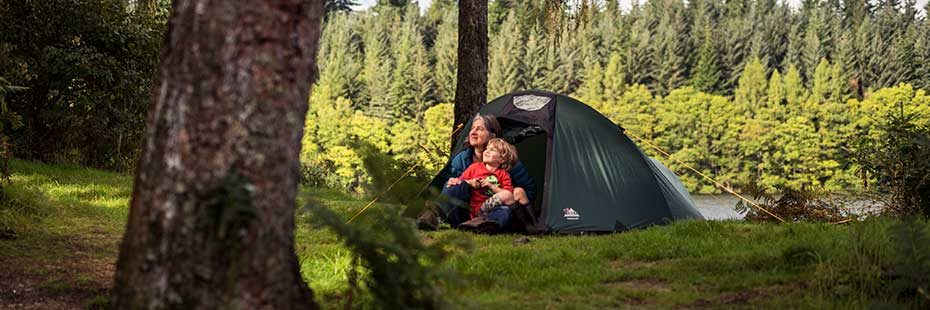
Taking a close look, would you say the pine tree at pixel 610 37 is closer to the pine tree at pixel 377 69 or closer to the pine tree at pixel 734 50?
the pine tree at pixel 734 50

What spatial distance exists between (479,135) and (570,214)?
1.06 meters

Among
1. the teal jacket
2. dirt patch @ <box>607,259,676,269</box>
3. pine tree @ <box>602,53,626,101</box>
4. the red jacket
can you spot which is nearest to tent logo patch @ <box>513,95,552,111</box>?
the teal jacket

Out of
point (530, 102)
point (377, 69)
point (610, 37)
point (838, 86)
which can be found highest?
point (610, 37)

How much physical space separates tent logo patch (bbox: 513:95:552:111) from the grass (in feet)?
5.48

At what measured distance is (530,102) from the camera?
8789 mm

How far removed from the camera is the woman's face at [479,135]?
817 cm

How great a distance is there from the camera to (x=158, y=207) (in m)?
2.80

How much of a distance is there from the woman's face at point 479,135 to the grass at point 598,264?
1.02m

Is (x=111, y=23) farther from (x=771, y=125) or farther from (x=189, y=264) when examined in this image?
(x=771, y=125)

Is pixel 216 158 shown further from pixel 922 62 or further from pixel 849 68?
pixel 849 68

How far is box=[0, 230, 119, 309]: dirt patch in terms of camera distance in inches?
184

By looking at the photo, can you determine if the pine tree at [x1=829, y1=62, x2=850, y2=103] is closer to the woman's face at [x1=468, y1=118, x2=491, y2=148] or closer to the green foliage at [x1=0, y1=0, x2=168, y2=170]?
the green foliage at [x1=0, y1=0, x2=168, y2=170]

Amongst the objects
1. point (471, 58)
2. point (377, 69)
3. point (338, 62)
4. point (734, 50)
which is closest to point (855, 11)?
point (734, 50)

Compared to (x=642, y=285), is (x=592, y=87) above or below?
above
